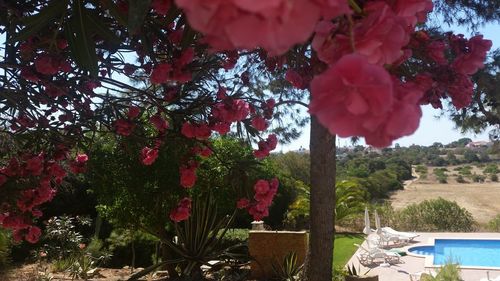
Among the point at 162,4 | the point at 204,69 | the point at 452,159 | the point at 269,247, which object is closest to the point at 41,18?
the point at 162,4

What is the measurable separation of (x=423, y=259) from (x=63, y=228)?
6.97 meters

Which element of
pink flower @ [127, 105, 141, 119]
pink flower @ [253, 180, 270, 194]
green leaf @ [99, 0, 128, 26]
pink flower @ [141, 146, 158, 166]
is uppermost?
pink flower @ [127, 105, 141, 119]

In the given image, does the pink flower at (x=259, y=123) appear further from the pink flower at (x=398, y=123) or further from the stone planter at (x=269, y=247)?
the stone planter at (x=269, y=247)

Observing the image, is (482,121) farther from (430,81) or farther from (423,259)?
Result: (430,81)

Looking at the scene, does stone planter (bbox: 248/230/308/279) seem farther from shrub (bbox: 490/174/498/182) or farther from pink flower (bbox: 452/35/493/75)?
shrub (bbox: 490/174/498/182)

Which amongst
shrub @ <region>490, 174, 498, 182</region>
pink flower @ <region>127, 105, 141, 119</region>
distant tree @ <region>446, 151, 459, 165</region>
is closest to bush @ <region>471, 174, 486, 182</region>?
shrub @ <region>490, 174, 498, 182</region>

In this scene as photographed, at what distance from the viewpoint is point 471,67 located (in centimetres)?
133

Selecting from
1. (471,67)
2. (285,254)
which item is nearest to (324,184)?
(285,254)

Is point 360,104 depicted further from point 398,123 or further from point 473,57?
point 473,57

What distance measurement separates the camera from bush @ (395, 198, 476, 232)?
46.9 ft

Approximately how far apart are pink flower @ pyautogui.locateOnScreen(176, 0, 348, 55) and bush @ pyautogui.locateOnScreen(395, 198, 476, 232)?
14968 millimetres

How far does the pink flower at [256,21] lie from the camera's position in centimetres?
44

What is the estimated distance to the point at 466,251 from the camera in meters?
11.1

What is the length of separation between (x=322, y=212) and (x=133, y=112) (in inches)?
141
